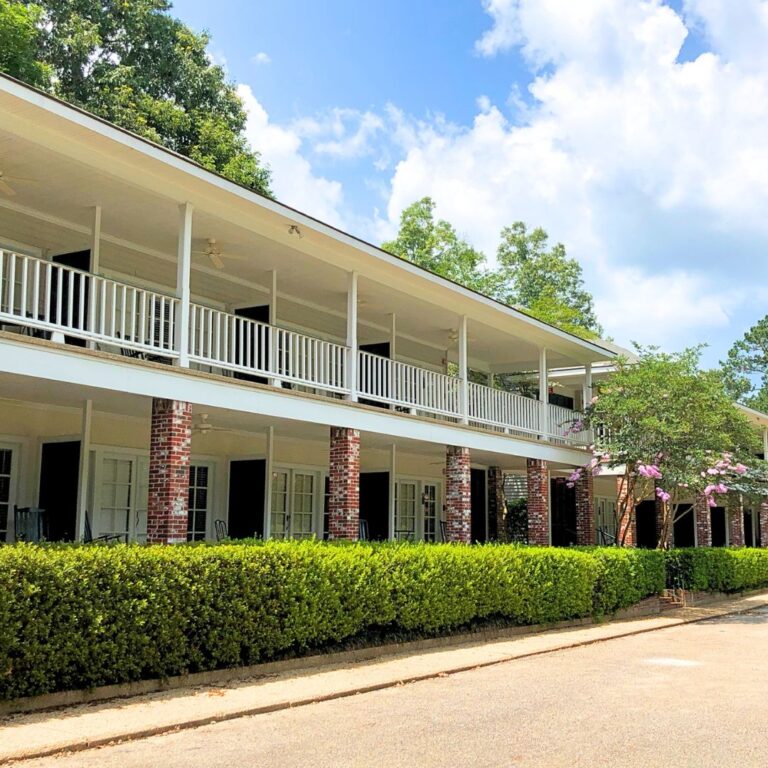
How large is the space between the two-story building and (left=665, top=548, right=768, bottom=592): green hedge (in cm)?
320

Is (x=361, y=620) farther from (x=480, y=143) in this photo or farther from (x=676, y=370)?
(x=480, y=143)

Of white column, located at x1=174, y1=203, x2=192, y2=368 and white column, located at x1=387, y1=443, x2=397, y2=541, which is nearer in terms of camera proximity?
white column, located at x1=174, y1=203, x2=192, y2=368

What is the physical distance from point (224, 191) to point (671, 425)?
11.9m

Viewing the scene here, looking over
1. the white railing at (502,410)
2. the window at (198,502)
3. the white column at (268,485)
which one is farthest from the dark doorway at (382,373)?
the window at (198,502)

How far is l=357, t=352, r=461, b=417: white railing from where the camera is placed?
645 inches

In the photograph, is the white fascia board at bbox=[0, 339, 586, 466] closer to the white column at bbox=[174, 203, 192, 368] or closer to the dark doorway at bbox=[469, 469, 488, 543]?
the white column at bbox=[174, 203, 192, 368]

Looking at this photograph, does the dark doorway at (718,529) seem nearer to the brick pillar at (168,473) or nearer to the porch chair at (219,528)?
the porch chair at (219,528)

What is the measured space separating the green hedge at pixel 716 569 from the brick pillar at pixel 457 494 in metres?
5.49

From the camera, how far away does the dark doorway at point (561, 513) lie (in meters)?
29.0

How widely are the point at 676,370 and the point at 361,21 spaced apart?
991cm

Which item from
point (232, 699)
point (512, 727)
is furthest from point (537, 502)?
point (512, 727)

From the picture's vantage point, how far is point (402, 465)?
22812 mm

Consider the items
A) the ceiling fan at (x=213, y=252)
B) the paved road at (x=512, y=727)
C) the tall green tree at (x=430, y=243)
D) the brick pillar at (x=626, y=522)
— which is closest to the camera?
the paved road at (x=512, y=727)

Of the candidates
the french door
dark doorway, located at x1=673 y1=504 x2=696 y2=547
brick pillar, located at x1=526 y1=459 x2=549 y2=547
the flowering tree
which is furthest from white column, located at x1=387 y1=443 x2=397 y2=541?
dark doorway, located at x1=673 y1=504 x2=696 y2=547
